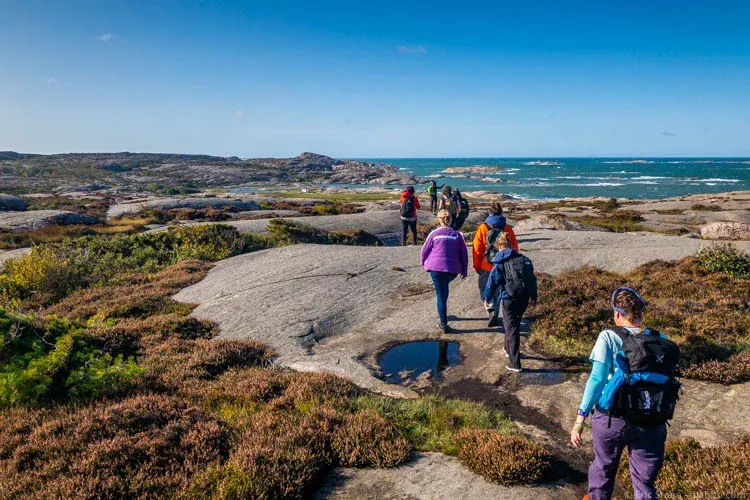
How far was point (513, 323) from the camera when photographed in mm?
8133

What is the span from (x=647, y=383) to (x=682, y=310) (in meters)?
8.10

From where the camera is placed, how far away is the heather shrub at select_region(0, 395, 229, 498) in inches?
180

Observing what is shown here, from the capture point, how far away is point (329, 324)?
444 inches

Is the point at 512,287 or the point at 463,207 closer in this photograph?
the point at 512,287

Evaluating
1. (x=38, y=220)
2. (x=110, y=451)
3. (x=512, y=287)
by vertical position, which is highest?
(x=512, y=287)

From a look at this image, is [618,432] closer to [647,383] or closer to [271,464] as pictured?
[647,383]

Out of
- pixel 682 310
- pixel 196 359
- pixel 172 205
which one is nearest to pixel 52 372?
pixel 196 359

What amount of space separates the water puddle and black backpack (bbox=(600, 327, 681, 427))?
4.64 metres

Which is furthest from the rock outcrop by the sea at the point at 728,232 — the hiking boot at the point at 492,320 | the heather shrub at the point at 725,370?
the hiking boot at the point at 492,320

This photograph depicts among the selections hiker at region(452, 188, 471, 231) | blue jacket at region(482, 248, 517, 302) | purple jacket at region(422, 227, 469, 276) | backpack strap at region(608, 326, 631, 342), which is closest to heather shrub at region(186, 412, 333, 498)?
backpack strap at region(608, 326, 631, 342)

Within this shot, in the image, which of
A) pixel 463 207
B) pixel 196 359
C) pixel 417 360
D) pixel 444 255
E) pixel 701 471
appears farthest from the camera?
pixel 463 207

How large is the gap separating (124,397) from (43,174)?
158 metres

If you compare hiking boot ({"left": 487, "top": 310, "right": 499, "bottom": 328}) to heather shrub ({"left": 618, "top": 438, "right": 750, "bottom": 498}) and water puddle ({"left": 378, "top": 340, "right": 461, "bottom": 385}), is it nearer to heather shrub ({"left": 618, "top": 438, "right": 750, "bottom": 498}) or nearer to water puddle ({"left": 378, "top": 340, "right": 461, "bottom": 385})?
water puddle ({"left": 378, "top": 340, "right": 461, "bottom": 385})

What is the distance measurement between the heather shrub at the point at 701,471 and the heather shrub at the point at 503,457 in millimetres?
914
